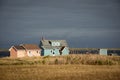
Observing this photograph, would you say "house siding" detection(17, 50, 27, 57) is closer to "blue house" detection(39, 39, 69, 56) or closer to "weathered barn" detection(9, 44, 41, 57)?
"weathered barn" detection(9, 44, 41, 57)

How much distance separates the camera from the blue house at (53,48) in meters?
102

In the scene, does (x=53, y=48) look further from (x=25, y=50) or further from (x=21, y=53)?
(x=21, y=53)

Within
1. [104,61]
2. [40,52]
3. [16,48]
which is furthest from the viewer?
[40,52]

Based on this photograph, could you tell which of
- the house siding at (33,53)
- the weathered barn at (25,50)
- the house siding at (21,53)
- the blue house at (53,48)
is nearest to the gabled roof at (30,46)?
the weathered barn at (25,50)

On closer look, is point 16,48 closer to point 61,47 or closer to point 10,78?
point 61,47

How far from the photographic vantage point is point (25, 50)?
316 feet

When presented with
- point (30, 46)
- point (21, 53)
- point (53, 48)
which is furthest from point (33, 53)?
point (53, 48)

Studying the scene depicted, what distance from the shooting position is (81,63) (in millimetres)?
52188

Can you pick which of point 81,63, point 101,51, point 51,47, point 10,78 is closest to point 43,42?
point 51,47

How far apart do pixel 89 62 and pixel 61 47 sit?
52.6 meters

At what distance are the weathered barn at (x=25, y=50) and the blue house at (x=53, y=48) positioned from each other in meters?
2.23

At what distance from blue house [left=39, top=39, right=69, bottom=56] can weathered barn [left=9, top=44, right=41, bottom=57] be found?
2.23 m

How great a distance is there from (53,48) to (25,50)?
423 inches

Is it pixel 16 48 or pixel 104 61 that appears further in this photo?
pixel 16 48
